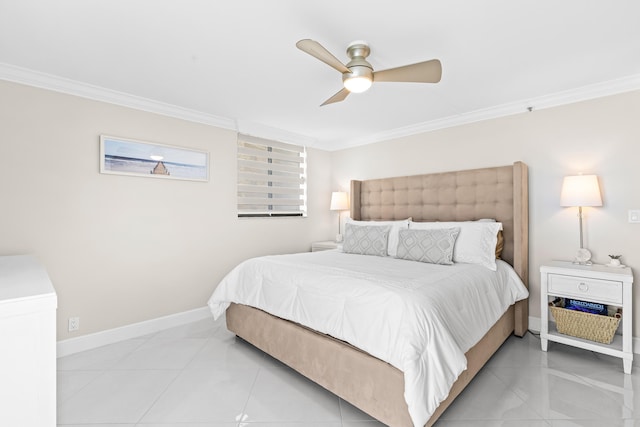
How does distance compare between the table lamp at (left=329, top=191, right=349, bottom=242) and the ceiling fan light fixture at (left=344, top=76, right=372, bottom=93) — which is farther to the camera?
the table lamp at (left=329, top=191, right=349, bottom=242)

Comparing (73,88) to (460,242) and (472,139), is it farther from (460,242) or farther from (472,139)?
(472,139)

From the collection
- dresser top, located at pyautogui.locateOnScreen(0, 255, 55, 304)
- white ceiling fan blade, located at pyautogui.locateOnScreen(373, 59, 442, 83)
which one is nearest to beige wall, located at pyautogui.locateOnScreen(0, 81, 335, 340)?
dresser top, located at pyautogui.locateOnScreen(0, 255, 55, 304)

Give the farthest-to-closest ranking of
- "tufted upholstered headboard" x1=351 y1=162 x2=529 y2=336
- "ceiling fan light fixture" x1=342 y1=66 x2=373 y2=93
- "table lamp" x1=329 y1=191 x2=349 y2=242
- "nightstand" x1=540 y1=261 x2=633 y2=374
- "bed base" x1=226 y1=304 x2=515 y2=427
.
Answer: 1. "table lamp" x1=329 y1=191 x2=349 y2=242
2. "tufted upholstered headboard" x1=351 y1=162 x2=529 y2=336
3. "nightstand" x1=540 y1=261 x2=633 y2=374
4. "ceiling fan light fixture" x1=342 y1=66 x2=373 y2=93
5. "bed base" x1=226 y1=304 x2=515 y2=427

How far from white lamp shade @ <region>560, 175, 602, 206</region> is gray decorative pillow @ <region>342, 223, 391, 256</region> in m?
1.66

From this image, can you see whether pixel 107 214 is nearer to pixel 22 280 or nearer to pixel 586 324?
pixel 22 280

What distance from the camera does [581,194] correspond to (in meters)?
2.71

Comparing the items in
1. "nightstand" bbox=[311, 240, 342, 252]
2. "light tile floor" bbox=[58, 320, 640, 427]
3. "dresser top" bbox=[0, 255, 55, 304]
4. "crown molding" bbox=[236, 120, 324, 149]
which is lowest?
"light tile floor" bbox=[58, 320, 640, 427]

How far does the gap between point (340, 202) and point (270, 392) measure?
2.93 metres

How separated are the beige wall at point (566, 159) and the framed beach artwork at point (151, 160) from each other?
2914mm

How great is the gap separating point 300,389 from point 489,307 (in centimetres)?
152

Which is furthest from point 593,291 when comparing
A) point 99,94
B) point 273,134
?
point 99,94

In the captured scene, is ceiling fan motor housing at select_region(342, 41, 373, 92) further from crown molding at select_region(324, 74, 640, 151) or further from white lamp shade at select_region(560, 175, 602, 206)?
white lamp shade at select_region(560, 175, 602, 206)

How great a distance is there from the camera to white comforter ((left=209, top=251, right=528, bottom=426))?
1580 millimetres

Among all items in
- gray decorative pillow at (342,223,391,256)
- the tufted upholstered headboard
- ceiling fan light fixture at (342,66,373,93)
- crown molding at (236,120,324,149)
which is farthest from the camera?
crown molding at (236,120,324,149)
